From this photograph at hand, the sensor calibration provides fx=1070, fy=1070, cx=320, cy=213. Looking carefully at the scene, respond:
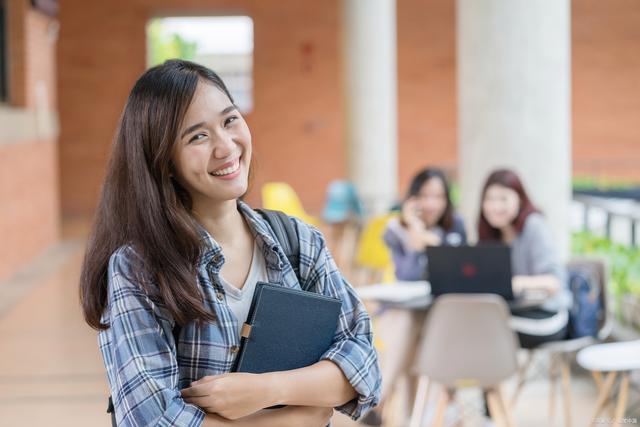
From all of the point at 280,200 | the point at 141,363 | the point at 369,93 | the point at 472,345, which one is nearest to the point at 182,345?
the point at 141,363

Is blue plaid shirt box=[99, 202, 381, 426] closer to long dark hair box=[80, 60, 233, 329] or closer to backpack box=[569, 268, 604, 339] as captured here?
long dark hair box=[80, 60, 233, 329]

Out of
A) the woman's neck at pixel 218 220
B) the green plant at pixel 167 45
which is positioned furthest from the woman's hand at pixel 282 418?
the green plant at pixel 167 45

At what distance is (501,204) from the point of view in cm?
496

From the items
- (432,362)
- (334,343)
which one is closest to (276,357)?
(334,343)

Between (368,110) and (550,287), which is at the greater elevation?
(368,110)

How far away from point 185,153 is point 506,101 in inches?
169

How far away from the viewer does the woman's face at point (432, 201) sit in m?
5.45

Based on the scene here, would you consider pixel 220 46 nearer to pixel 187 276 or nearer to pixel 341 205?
pixel 341 205

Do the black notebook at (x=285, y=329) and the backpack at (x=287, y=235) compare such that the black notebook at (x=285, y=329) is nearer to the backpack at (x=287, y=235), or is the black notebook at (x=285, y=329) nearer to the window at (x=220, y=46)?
the backpack at (x=287, y=235)

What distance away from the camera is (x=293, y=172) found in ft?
53.2

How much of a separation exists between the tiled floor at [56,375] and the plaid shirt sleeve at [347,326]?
3.16 meters

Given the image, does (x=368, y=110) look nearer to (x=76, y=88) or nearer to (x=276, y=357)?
(x=76, y=88)

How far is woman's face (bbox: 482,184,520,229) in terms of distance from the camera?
16.3 ft

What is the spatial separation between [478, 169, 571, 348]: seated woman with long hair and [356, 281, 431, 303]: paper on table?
15.8 inches
